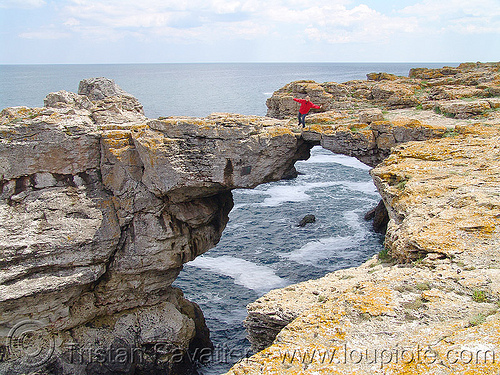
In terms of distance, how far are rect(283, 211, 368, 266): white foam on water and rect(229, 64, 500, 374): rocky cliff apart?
14.7 meters

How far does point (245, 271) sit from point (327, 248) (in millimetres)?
7338

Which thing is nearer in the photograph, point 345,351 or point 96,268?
point 345,351

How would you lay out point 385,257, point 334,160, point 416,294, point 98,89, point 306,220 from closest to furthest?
point 416,294 → point 385,257 → point 98,89 → point 306,220 → point 334,160

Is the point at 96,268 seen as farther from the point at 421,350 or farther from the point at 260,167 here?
the point at 421,350

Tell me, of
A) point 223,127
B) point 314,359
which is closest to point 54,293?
point 223,127

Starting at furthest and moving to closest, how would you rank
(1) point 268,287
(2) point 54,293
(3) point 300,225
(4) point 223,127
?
(3) point 300,225 < (1) point 268,287 < (4) point 223,127 < (2) point 54,293

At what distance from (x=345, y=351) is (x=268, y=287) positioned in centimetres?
2040

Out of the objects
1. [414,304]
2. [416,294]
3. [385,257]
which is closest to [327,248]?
[385,257]

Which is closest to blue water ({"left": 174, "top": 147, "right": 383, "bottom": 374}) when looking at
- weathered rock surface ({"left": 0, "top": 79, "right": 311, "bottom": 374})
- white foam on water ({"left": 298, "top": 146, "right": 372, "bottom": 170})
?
weathered rock surface ({"left": 0, "top": 79, "right": 311, "bottom": 374})

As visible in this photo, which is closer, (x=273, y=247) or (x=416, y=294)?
(x=416, y=294)

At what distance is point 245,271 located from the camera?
29.2 meters

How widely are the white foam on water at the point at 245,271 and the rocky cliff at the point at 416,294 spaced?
13915 mm

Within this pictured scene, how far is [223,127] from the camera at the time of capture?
19281mm

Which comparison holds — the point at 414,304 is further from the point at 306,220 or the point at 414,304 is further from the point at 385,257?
the point at 306,220
